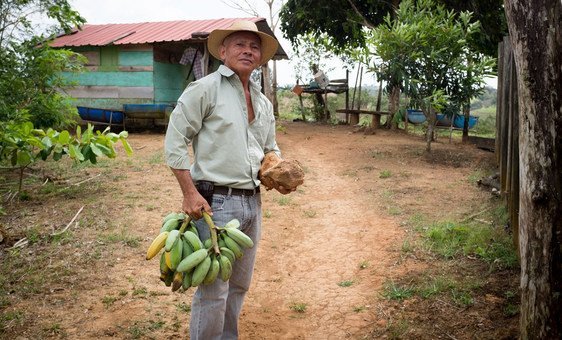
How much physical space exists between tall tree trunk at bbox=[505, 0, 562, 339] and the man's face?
1447mm

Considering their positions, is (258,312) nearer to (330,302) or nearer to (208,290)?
(330,302)

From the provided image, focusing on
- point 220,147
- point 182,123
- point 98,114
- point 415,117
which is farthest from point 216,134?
point 415,117

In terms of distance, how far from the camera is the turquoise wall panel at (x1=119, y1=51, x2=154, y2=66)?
14047 mm

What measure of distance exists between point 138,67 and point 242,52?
12.4m

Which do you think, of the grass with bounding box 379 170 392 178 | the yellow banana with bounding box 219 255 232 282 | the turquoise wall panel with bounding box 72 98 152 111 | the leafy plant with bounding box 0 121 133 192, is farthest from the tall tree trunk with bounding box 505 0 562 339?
the turquoise wall panel with bounding box 72 98 152 111

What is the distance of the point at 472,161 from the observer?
32.3 feet

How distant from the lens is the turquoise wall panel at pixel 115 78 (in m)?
14.1

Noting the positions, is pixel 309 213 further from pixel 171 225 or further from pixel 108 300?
pixel 171 225

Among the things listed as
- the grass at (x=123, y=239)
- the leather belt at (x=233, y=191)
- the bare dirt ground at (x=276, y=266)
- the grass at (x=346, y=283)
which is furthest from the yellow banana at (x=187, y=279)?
the grass at (x=123, y=239)

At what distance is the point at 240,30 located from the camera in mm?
2666

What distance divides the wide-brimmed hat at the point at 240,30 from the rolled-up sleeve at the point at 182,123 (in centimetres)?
42

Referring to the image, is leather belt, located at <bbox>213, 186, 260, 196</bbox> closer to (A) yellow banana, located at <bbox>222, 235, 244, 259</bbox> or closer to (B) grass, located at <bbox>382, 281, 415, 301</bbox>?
(A) yellow banana, located at <bbox>222, 235, 244, 259</bbox>

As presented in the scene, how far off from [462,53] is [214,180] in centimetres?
885

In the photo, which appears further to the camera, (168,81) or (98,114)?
(168,81)
